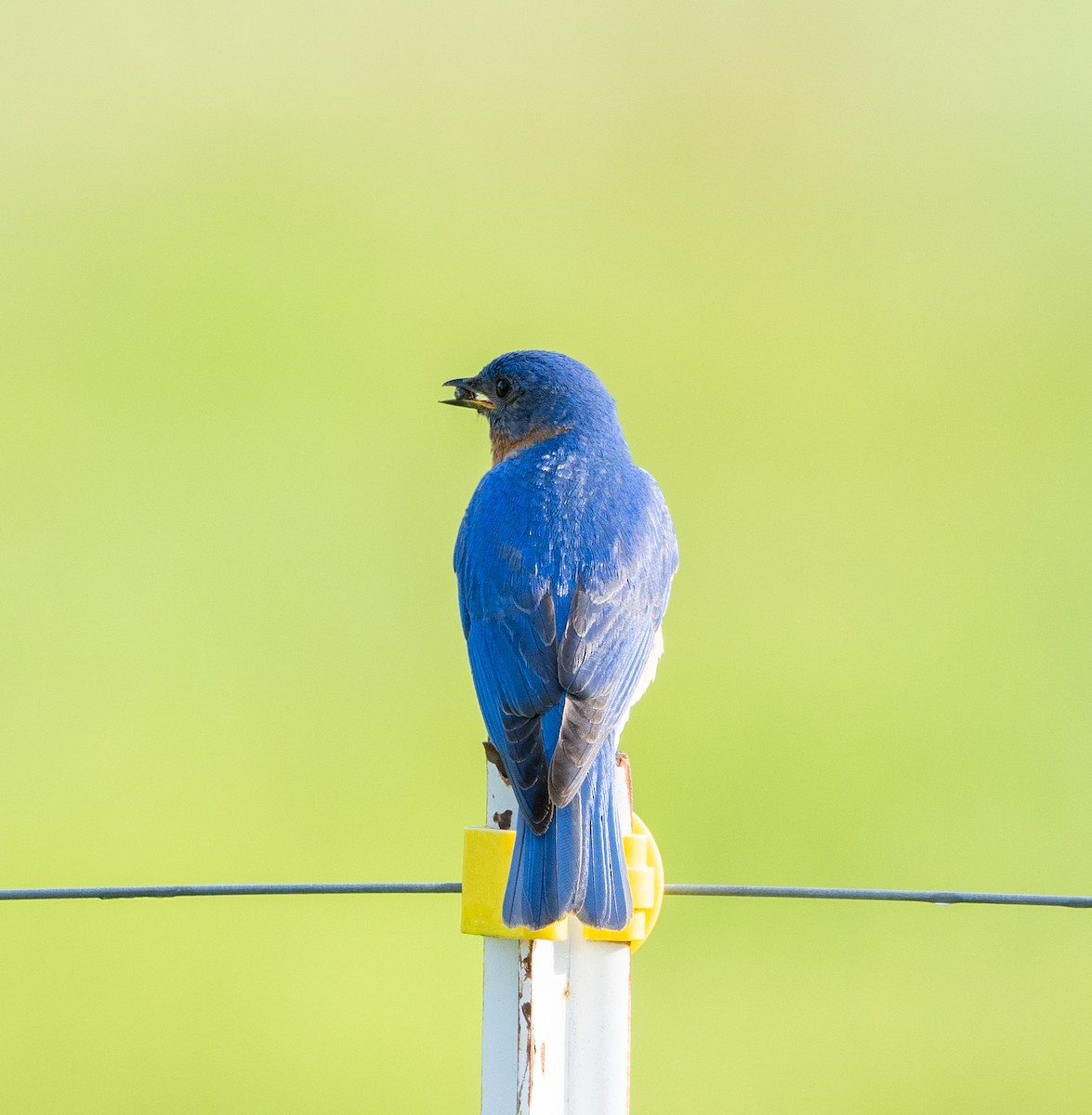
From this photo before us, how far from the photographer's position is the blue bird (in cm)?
331

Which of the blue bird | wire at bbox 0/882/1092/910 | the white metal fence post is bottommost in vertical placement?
the white metal fence post

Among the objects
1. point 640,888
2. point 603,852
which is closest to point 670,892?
point 640,888

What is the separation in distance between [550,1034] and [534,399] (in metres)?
2.89

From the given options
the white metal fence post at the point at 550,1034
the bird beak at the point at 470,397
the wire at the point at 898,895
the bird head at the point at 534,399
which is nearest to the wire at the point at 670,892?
the wire at the point at 898,895

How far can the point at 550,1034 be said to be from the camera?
2.91m

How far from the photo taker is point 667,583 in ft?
15.1

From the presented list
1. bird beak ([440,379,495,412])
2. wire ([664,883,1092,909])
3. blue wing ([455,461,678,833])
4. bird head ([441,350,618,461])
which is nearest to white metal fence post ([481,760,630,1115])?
wire ([664,883,1092,909])

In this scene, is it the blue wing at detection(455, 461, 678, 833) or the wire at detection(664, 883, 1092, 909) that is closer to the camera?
the wire at detection(664, 883, 1092, 909)

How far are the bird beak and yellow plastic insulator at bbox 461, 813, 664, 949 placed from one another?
2.43 m

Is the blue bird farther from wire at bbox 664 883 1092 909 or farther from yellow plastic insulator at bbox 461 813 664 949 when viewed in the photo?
wire at bbox 664 883 1092 909

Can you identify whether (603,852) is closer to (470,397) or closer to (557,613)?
(557,613)

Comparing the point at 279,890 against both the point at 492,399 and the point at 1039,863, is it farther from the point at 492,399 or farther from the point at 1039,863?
the point at 1039,863

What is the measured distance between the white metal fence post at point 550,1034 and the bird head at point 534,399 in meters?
2.49

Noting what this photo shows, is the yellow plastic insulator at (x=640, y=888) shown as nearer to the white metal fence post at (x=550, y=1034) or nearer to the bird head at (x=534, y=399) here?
the white metal fence post at (x=550, y=1034)
